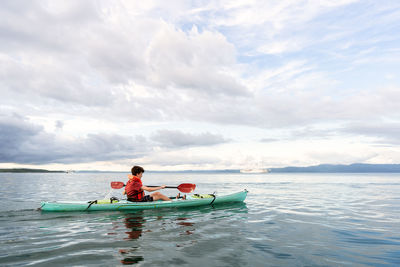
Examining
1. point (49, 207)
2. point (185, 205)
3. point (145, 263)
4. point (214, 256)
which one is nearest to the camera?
point (145, 263)

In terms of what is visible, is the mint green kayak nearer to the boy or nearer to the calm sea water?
the boy

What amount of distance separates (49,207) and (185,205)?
25.0ft

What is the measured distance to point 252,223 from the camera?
429 inches

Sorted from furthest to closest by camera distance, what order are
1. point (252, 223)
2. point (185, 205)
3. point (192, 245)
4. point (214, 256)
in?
point (185, 205) < point (252, 223) < point (192, 245) < point (214, 256)

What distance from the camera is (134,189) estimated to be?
13969 mm

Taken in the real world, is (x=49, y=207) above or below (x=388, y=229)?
above

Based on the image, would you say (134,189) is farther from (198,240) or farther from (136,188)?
(198,240)

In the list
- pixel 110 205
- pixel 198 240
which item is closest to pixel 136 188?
pixel 110 205

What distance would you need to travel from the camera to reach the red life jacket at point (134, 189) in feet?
45.4

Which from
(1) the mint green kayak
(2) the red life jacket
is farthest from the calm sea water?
(2) the red life jacket

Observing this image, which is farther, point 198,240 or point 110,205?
point 110,205

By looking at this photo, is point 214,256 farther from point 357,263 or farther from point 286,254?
point 357,263

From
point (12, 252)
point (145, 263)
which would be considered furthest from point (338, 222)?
point (12, 252)

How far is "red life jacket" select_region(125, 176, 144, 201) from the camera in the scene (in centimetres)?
1384
